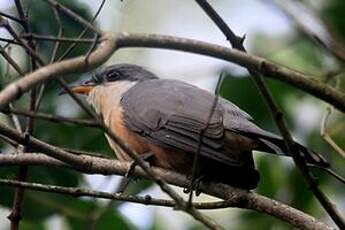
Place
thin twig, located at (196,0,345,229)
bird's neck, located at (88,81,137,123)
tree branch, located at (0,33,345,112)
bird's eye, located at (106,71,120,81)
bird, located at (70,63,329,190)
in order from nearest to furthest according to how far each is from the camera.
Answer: tree branch, located at (0,33,345,112) < thin twig, located at (196,0,345,229) < bird, located at (70,63,329,190) < bird's neck, located at (88,81,137,123) < bird's eye, located at (106,71,120,81)

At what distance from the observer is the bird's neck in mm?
4259

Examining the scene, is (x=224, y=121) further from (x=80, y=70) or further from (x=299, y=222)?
(x=80, y=70)

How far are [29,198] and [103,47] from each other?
225 cm

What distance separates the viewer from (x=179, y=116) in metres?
3.72

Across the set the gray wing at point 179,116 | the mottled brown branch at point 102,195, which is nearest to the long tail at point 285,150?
the gray wing at point 179,116

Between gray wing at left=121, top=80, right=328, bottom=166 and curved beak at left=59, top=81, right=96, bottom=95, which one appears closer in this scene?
gray wing at left=121, top=80, right=328, bottom=166

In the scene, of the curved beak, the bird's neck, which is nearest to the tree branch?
the bird's neck

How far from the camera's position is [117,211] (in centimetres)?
439

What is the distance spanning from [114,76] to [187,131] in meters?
1.24

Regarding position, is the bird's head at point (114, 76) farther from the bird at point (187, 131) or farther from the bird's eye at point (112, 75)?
the bird at point (187, 131)

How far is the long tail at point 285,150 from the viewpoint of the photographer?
288 cm

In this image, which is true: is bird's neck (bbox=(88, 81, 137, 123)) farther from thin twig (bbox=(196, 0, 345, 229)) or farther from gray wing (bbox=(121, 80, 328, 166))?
thin twig (bbox=(196, 0, 345, 229))

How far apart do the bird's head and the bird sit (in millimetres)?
135

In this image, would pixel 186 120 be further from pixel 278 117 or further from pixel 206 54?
pixel 206 54
